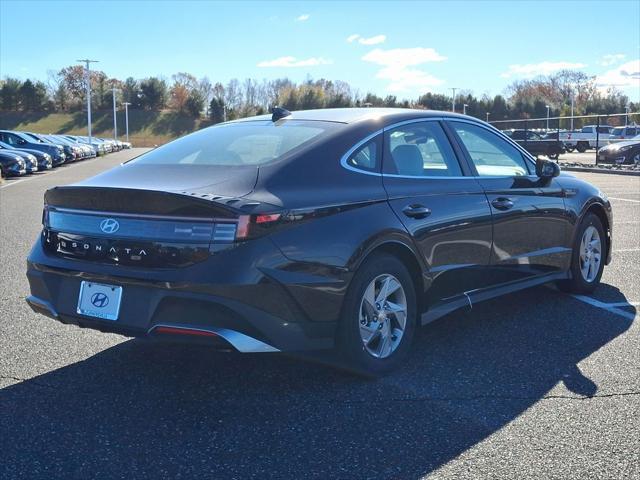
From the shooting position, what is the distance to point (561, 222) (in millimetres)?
5789

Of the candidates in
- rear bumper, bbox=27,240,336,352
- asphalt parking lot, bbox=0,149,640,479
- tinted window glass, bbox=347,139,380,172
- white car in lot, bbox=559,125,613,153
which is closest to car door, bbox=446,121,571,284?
asphalt parking lot, bbox=0,149,640,479

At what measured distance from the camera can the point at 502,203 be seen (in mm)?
5105

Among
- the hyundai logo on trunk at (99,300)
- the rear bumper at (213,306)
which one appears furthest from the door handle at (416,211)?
the hyundai logo on trunk at (99,300)

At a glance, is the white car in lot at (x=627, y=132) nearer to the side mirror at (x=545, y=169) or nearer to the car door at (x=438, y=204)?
the side mirror at (x=545, y=169)

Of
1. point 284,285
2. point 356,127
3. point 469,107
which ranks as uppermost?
point 469,107

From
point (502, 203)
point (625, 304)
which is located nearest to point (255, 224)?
point (502, 203)

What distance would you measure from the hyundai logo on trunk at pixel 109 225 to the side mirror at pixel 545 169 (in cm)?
332

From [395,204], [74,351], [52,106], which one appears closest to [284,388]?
[395,204]

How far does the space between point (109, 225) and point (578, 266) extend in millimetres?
4087

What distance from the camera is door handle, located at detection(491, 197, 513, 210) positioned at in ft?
16.5

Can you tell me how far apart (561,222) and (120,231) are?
3.66 meters

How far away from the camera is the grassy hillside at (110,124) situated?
330 feet

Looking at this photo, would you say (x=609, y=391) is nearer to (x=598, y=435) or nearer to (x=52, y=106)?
(x=598, y=435)

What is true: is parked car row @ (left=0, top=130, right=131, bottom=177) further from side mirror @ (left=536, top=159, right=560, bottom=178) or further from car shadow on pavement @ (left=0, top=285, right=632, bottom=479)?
side mirror @ (left=536, top=159, right=560, bottom=178)
